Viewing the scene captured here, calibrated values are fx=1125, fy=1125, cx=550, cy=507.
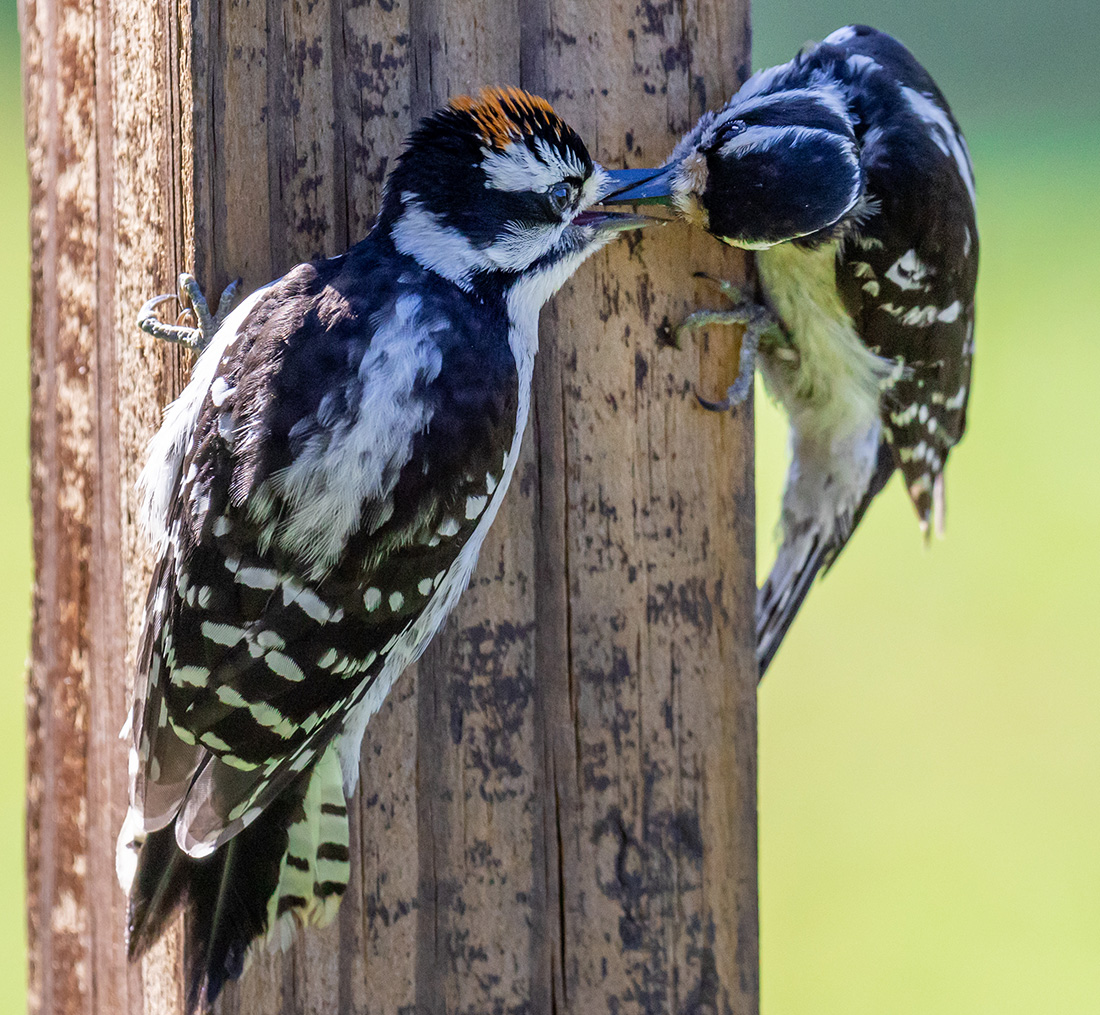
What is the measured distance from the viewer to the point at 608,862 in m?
1.42

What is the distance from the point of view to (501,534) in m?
1.37

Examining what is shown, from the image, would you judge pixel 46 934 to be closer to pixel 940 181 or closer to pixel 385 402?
pixel 385 402

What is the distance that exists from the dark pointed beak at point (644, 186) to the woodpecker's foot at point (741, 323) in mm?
138

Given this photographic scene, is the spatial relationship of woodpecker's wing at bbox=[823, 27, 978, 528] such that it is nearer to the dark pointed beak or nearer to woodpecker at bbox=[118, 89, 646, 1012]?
the dark pointed beak

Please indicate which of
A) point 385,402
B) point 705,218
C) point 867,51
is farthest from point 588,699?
point 867,51

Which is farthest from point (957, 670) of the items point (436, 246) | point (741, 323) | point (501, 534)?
point (436, 246)

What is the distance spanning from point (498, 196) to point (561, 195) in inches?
3.6

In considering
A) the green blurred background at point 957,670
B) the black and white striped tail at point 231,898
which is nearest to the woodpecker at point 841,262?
the black and white striped tail at point 231,898

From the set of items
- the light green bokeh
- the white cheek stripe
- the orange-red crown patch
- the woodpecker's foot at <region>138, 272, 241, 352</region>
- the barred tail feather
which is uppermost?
the orange-red crown patch

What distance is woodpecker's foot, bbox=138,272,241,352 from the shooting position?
1.27 m

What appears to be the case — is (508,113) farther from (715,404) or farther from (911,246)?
(911,246)

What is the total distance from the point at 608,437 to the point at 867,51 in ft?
3.18

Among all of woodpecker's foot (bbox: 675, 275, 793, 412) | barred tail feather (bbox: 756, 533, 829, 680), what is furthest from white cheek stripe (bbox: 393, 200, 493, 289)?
barred tail feather (bbox: 756, 533, 829, 680)

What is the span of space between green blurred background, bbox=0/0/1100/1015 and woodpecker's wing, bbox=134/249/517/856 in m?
2.14
